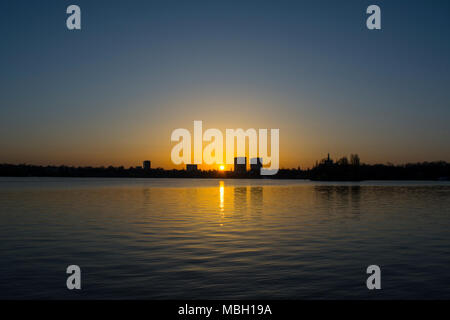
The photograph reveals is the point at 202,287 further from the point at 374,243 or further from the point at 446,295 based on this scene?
the point at 374,243

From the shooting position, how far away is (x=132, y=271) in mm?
20062

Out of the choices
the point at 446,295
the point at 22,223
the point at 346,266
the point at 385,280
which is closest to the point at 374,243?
the point at 346,266

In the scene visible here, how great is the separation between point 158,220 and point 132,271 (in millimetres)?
23753

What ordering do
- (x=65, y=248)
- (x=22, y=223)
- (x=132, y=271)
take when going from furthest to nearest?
(x=22, y=223)
(x=65, y=248)
(x=132, y=271)

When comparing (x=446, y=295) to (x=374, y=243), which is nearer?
(x=446, y=295)

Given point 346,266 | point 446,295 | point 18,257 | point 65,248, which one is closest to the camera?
point 446,295

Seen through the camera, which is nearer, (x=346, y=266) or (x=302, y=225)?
(x=346, y=266)

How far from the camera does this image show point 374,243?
29391 mm

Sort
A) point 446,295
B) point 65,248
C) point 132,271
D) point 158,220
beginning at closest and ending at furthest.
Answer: point 446,295
point 132,271
point 65,248
point 158,220

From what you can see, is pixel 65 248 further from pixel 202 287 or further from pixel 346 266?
pixel 346 266
